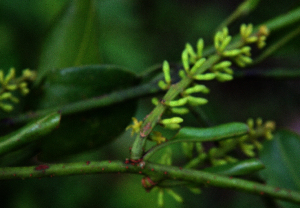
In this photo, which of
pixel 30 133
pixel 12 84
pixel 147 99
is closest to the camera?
pixel 30 133

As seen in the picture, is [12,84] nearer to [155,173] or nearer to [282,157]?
[155,173]

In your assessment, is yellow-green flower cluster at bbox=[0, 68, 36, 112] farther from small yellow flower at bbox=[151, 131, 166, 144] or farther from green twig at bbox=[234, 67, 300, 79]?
green twig at bbox=[234, 67, 300, 79]

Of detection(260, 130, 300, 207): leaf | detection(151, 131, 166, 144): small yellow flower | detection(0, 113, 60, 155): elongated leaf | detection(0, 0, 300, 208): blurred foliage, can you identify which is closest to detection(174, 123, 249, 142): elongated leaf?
detection(151, 131, 166, 144): small yellow flower

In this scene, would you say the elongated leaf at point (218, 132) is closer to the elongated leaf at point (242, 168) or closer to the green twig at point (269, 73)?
the elongated leaf at point (242, 168)

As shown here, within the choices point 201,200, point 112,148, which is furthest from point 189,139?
point 201,200

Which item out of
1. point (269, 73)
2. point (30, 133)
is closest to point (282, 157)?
point (269, 73)
